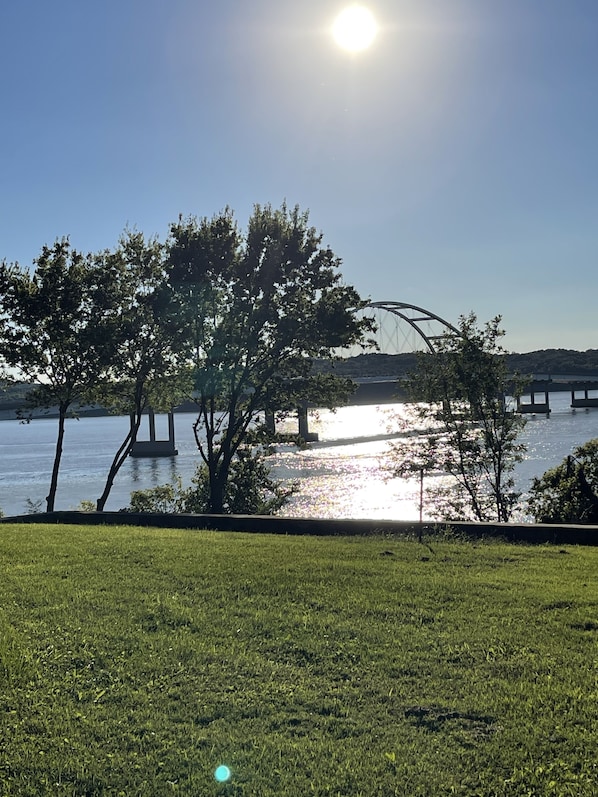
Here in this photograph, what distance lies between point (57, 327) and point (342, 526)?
33.1 ft

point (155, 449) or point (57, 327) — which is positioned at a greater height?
point (57, 327)

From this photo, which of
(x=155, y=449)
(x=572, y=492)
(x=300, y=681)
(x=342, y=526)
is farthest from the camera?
(x=155, y=449)

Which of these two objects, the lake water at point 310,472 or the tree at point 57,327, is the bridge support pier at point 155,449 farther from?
the tree at point 57,327

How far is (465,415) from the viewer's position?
1838 centimetres

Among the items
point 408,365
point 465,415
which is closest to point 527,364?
point 408,365

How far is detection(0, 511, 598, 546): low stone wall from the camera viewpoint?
29.9 ft

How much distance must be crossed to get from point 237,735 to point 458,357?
16.0 metres

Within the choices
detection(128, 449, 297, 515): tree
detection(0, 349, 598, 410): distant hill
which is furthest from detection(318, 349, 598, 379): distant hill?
detection(128, 449, 297, 515): tree

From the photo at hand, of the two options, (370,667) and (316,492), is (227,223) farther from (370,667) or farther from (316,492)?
(316,492)

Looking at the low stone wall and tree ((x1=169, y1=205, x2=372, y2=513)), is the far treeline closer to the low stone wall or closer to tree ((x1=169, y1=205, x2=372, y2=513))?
tree ((x1=169, y1=205, x2=372, y2=513))

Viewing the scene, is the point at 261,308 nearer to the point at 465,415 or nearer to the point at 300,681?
the point at 465,415

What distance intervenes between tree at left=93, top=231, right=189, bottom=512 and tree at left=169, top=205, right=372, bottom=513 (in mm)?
486

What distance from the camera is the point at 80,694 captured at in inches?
151

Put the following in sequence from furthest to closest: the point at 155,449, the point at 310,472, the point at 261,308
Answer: the point at 155,449 < the point at 310,472 < the point at 261,308
